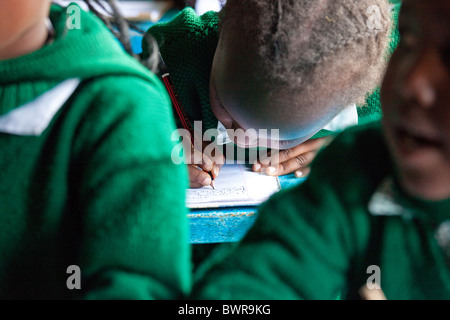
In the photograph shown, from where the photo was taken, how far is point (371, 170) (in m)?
→ 0.24

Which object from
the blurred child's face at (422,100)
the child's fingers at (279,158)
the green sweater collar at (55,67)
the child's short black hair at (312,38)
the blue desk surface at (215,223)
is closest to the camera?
the blurred child's face at (422,100)

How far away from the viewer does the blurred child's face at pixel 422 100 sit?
0.58ft

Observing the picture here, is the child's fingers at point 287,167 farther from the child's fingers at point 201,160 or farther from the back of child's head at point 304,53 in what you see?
the back of child's head at point 304,53

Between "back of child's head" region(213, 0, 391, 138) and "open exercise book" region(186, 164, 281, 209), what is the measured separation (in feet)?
0.61

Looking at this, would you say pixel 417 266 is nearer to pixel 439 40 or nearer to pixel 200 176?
pixel 439 40

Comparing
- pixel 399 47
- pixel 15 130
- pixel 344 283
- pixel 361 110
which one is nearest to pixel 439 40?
pixel 399 47

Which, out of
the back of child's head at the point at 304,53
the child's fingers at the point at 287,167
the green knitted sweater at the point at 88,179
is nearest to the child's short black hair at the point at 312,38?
the back of child's head at the point at 304,53

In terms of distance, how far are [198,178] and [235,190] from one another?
0.06 m

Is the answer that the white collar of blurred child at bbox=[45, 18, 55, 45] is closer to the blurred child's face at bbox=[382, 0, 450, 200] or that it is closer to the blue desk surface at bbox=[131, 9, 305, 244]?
the blurred child's face at bbox=[382, 0, 450, 200]

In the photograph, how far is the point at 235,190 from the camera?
71 cm

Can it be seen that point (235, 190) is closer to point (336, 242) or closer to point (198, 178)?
point (198, 178)

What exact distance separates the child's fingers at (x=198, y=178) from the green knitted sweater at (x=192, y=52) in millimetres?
81

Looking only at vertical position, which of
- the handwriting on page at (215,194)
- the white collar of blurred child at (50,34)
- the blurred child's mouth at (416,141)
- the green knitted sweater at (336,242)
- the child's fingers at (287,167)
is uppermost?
the child's fingers at (287,167)
